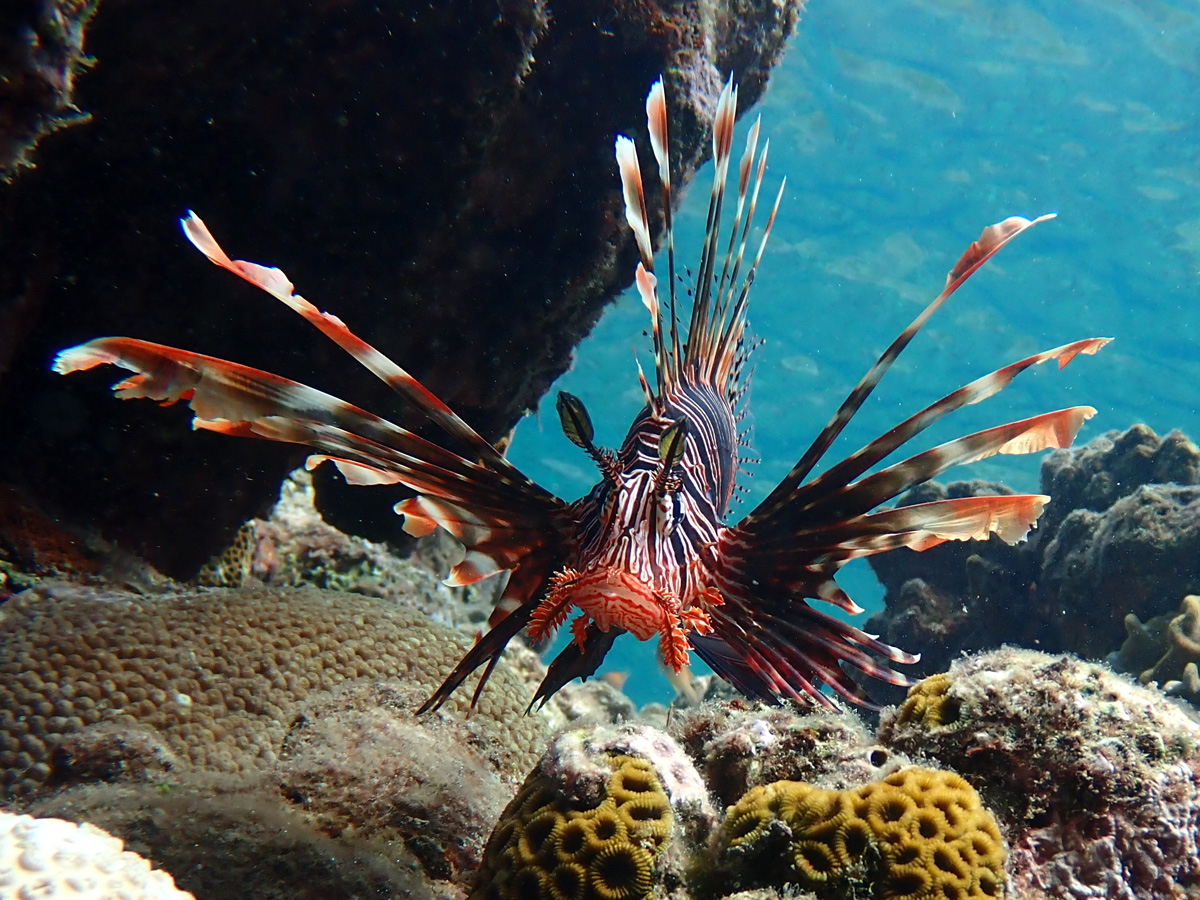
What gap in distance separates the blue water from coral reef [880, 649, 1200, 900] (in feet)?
31.4

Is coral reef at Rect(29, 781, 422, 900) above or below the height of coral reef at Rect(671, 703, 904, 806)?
below

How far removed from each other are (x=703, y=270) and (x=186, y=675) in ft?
10.3

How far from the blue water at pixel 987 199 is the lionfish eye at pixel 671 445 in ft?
30.1

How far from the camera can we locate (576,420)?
2215 mm

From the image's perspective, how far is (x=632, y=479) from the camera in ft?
7.02

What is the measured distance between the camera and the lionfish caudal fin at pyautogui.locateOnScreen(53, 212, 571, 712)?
5.09 feet

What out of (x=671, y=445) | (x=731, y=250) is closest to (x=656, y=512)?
(x=671, y=445)

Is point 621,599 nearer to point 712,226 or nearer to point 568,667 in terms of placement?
point 568,667

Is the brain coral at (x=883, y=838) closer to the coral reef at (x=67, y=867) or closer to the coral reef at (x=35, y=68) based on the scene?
the coral reef at (x=67, y=867)

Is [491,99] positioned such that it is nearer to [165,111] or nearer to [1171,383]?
[165,111]

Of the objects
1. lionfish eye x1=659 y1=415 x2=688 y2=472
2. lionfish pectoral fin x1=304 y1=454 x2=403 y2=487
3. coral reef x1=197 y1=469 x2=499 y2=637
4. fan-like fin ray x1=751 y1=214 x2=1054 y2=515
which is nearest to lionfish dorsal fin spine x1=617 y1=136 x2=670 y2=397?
lionfish eye x1=659 y1=415 x2=688 y2=472

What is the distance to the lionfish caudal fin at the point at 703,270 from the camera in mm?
2395

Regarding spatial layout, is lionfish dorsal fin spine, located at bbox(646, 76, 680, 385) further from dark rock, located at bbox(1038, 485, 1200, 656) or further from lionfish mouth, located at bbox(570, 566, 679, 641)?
dark rock, located at bbox(1038, 485, 1200, 656)

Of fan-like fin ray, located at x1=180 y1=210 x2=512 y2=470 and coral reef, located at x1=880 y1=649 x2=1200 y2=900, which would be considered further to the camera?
coral reef, located at x1=880 y1=649 x2=1200 y2=900
